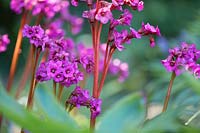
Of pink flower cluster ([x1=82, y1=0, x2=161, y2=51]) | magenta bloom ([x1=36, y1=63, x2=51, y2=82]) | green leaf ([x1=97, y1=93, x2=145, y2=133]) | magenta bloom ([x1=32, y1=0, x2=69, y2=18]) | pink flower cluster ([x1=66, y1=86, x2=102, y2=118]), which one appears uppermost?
magenta bloom ([x1=32, y1=0, x2=69, y2=18])

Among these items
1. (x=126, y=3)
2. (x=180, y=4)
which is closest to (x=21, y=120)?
(x=126, y=3)

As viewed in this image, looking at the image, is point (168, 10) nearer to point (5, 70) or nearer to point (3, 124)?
point (5, 70)

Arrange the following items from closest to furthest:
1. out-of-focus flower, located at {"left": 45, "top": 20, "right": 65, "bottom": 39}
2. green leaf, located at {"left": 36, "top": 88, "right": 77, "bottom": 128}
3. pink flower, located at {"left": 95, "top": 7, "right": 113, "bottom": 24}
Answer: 1. green leaf, located at {"left": 36, "top": 88, "right": 77, "bottom": 128}
2. pink flower, located at {"left": 95, "top": 7, "right": 113, "bottom": 24}
3. out-of-focus flower, located at {"left": 45, "top": 20, "right": 65, "bottom": 39}

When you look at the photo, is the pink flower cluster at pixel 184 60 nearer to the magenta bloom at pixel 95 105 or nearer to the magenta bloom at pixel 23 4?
the magenta bloom at pixel 95 105

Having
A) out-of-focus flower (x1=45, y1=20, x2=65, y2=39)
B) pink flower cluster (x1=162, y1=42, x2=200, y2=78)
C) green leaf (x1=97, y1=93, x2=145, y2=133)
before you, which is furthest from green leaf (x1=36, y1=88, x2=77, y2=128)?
out-of-focus flower (x1=45, y1=20, x2=65, y2=39)

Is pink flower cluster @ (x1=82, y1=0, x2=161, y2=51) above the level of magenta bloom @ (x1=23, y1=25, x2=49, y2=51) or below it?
above

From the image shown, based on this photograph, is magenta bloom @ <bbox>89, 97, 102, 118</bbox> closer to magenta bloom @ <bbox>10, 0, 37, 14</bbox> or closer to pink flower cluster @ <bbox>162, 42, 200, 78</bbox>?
pink flower cluster @ <bbox>162, 42, 200, 78</bbox>
